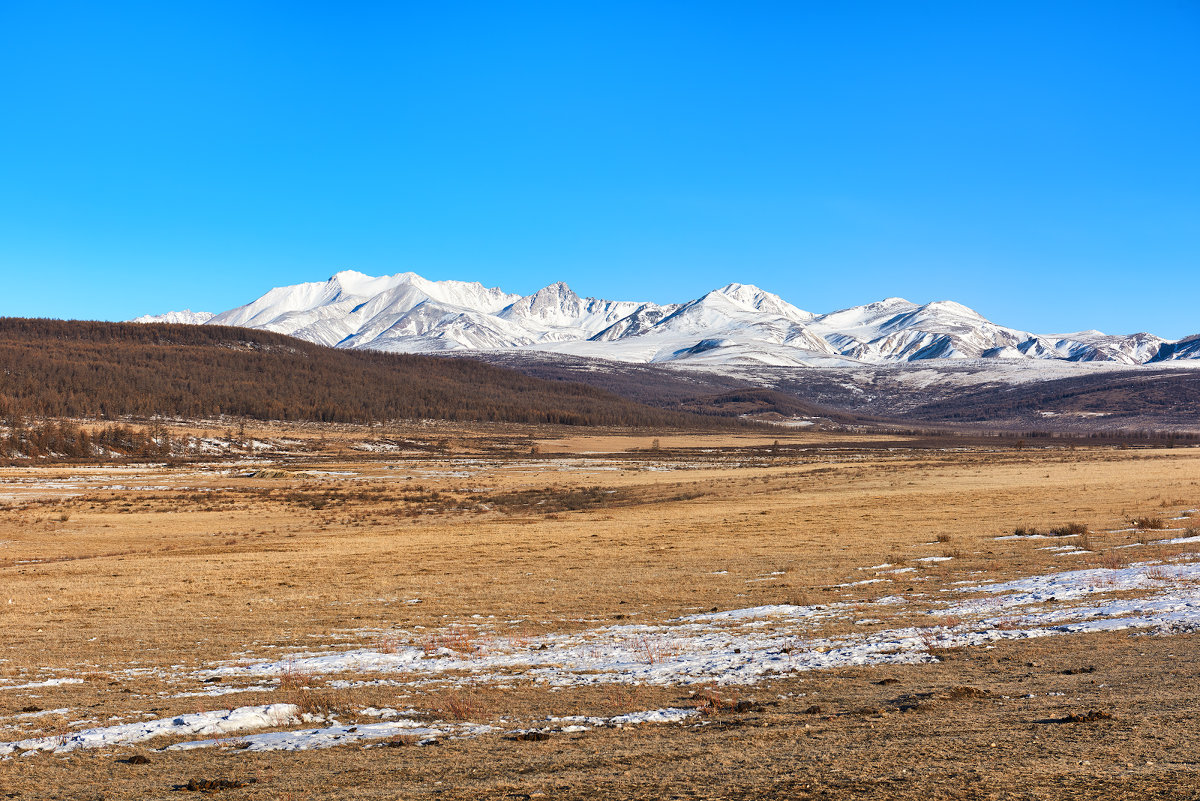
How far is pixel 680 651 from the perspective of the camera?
14.7m

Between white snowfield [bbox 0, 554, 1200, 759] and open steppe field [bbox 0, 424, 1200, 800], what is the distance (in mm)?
78

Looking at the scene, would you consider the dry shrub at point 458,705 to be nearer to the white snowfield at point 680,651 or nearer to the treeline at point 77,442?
the white snowfield at point 680,651

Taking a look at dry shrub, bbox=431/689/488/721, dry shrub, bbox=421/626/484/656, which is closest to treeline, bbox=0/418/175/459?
dry shrub, bbox=421/626/484/656

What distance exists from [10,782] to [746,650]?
399 inches

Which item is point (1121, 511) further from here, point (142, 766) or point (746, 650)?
point (142, 766)

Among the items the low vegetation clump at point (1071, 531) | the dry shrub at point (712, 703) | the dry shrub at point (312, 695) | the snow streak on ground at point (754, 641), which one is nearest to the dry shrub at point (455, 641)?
the snow streak on ground at point (754, 641)

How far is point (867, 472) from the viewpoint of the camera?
7388 centimetres

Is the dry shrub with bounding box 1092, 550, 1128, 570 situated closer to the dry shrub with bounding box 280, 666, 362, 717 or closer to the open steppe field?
the open steppe field

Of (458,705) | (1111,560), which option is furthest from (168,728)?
(1111,560)

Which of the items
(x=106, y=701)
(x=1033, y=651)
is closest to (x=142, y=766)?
(x=106, y=701)

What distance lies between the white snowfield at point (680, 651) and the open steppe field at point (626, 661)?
8 cm

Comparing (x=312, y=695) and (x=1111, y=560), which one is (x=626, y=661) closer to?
(x=312, y=695)

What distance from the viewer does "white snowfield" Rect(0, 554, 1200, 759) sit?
1060 cm

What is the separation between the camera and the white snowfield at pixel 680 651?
10602 millimetres
